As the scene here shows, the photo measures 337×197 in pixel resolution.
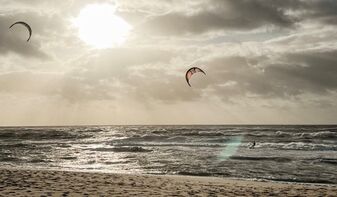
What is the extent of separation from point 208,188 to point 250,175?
19.8 ft

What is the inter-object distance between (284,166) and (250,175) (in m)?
4.17

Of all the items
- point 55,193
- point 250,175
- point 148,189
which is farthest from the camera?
point 250,175

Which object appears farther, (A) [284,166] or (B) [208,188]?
(A) [284,166]

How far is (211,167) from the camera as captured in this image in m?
22.0

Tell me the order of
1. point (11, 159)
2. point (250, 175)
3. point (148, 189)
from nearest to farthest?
point (148, 189) < point (250, 175) < point (11, 159)

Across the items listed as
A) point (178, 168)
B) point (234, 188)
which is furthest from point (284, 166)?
point (234, 188)

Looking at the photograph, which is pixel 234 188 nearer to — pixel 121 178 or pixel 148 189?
pixel 148 189

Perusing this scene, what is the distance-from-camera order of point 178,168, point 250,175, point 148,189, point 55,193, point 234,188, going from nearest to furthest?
point 55,193 < point 148,189 < point 234,188 < point 250,175 < point 178,168

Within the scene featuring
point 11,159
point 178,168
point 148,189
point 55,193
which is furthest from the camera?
point 11,159

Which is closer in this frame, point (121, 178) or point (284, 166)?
point (121, 178)

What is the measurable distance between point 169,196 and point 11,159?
1888 centimetres

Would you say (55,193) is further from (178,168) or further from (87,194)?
(178,168)

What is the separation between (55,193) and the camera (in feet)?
36.7

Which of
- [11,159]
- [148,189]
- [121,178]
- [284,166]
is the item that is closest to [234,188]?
[148,189]
